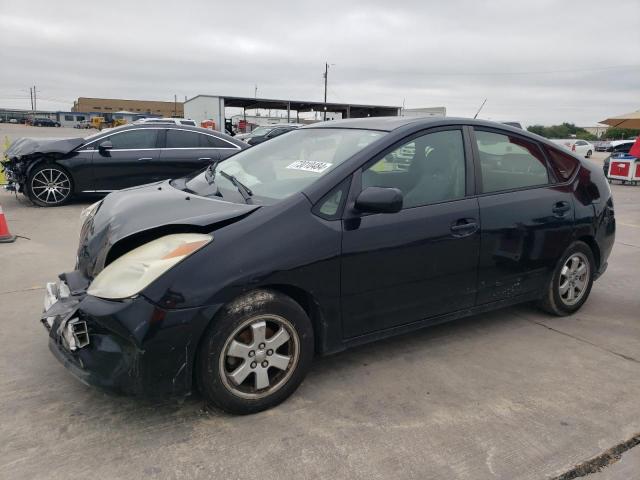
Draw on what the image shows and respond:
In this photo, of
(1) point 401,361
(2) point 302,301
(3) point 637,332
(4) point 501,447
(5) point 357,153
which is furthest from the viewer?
(3) point 637,332

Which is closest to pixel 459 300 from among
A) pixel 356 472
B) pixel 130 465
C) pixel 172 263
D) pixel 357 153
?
pixel 357 153

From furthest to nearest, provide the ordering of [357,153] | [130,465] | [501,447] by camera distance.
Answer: [357,153] < [501,447] < [130,465]

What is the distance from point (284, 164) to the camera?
11.2 ft

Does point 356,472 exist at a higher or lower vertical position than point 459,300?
lower

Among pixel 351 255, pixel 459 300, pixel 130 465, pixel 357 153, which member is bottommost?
pixel 130 465

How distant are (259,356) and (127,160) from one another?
7.06 metres

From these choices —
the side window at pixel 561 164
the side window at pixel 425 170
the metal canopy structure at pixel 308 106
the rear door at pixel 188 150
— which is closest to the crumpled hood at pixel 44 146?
the rear door at pixel 188 150

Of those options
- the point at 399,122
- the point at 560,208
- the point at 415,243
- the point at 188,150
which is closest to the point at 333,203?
the point at 415,243

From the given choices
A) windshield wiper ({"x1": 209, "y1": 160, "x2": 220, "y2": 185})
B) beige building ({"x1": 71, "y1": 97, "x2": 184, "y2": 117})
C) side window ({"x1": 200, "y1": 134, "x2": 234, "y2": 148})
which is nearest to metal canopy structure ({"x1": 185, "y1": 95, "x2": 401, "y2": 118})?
side window ({"x1": 200, "y1": 134, "x2": 234, "y2": 148})

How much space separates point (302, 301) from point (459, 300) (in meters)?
1.20

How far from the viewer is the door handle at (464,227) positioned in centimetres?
328

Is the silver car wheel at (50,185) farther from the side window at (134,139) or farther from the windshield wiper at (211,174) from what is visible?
the windshield wiper at (211,174)

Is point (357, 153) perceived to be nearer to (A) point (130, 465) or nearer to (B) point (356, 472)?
(B) point (356, 472)

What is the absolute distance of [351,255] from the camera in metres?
2.87
